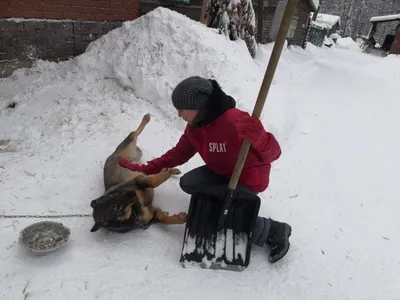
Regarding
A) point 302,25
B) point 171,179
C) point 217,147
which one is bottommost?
point 171,179

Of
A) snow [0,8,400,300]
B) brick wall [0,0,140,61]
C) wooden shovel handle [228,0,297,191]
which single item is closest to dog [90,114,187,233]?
snow [0,8,400,300]

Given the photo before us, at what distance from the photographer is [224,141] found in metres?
2.44

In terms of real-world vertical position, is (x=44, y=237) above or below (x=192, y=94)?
below

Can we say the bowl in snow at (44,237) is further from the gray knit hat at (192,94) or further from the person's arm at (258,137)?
the person's arm at (258,137)

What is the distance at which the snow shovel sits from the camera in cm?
246

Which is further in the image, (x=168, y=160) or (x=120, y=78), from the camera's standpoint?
(x=120, y=78)

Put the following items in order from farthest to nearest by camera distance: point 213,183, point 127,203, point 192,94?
point 213,183, point 127,203, point 192,94

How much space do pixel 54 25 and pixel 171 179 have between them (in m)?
3.72

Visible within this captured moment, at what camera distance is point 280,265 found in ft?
8.47

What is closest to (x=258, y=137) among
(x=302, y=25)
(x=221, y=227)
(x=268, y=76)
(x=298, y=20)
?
(x=268, y=76)

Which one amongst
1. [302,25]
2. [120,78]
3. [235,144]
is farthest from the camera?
[302,25]

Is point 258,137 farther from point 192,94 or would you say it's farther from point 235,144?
point 192,94

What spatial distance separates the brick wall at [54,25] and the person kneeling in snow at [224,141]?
3840 millimetres

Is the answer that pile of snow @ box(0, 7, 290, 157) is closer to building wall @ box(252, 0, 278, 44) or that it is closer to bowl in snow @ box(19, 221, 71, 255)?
bowl in snow @ box(19, 221, 71, 255)
